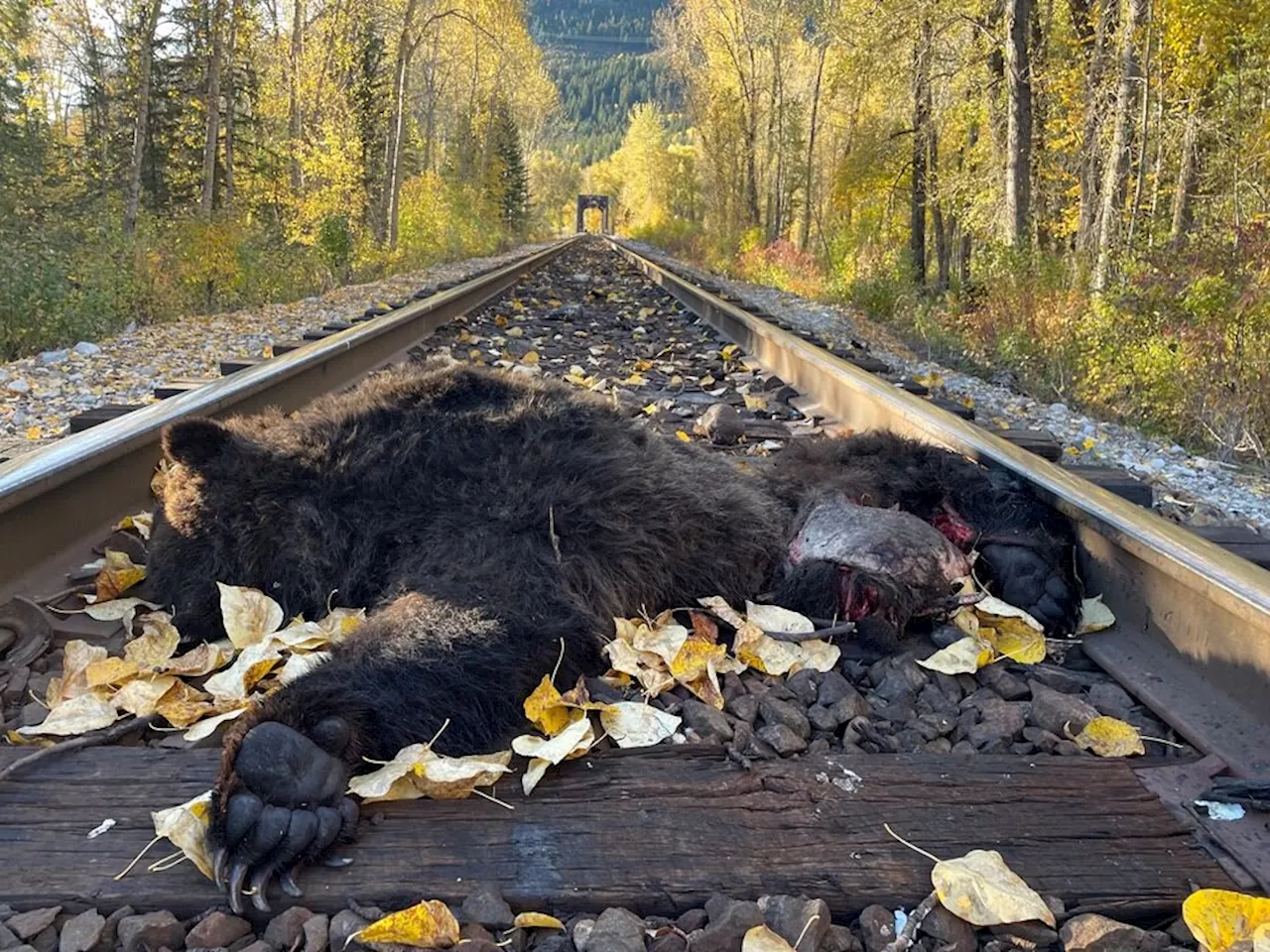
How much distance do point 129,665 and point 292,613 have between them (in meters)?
0.37

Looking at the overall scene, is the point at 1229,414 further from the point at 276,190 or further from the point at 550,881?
the point at 276,190

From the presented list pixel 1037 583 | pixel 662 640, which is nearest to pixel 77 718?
pixel 662 640

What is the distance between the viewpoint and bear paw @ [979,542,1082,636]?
246cm

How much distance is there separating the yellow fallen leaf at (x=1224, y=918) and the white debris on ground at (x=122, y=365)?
127 inches

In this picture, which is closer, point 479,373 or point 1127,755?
point 1127,755

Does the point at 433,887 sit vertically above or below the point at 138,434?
below

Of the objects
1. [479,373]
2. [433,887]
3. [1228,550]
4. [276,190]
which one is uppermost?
[276,190]

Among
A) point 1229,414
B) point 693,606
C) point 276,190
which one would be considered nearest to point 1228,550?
point 693,606

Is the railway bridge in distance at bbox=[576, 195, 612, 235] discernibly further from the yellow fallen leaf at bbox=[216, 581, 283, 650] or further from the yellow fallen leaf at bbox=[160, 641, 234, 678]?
the yellow fallen leaf at bbox=[160, 641, 234, 678]

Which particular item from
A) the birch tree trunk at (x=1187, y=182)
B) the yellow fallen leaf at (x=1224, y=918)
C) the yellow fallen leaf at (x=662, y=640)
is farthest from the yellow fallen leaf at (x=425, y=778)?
the birch tree trunk at (x=1187, y=182)

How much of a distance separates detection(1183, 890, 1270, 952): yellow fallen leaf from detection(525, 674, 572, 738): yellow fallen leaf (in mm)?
1044

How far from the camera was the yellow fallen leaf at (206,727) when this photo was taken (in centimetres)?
176

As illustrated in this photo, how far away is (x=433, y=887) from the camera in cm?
137

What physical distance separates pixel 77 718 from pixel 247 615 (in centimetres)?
44
